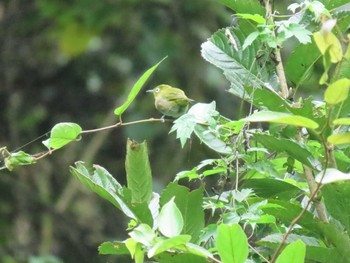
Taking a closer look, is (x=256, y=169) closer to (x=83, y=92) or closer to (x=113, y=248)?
(x=113, y=248)

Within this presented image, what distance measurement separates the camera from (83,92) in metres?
3.62

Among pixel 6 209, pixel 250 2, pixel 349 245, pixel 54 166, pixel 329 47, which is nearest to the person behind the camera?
pixel 329 47

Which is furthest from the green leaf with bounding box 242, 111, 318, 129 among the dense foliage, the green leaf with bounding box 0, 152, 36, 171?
the green leaf with bounding box 0, 152, 36, 171

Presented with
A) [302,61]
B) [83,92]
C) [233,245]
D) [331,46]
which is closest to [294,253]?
[233,245]

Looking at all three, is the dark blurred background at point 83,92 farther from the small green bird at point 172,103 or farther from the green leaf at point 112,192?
the green leaf at point 112,192

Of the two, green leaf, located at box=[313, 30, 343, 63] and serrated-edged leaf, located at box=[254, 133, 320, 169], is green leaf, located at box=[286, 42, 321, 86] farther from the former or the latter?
green leaf, located at box=[313, 30, 343, 63]

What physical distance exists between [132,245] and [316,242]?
0.19 m

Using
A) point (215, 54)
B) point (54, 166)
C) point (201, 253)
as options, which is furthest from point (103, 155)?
point (201, 253)

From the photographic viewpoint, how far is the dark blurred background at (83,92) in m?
3.24

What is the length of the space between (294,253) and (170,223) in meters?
0.10

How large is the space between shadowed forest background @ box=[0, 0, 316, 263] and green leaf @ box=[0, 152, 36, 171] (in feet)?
6.95

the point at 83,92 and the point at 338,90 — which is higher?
the point at 338,90

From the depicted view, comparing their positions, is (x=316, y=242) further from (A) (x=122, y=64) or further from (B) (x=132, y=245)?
(A) (x=122, y=64)

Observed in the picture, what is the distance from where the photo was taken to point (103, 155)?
141 inches
